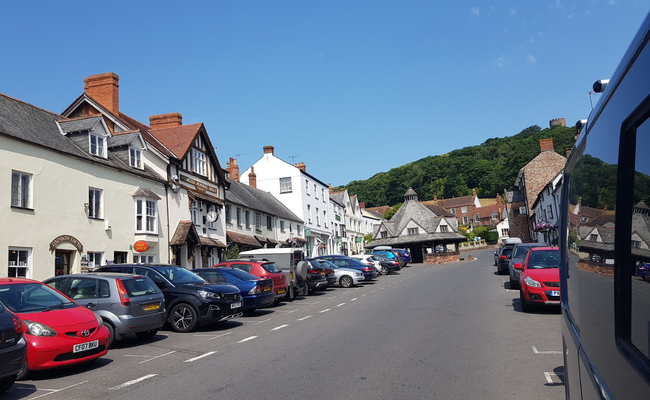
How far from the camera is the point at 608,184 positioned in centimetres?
258

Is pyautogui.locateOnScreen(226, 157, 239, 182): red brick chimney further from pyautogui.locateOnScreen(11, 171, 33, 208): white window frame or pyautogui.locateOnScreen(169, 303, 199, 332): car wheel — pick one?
pyautogui.locateOnScreen(169, 303, 199, 332): car wheel

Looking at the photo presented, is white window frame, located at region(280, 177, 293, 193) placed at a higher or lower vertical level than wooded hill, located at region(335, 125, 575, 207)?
lower

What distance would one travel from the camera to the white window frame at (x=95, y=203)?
70.3 feet

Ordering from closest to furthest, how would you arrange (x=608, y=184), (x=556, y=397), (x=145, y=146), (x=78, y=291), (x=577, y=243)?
(x=608, y=184) → (x=577, y=243) → (x=556, y=397) → (x=78, y=291) → (x=145, y=146)

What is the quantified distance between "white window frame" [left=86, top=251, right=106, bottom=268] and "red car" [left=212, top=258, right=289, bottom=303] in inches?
232

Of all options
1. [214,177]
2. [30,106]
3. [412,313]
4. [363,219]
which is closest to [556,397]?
[412,313]

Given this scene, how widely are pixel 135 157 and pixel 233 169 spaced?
81.4ft

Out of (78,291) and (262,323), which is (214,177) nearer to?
(262,323)

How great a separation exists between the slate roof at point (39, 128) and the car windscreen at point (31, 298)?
1085 centimetres

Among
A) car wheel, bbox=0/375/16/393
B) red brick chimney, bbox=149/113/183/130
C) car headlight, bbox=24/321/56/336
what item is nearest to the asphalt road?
car wheel, bbox=0/375/16/393

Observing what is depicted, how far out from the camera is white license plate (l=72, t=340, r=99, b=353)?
329 inches

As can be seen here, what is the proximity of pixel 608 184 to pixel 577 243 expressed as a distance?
0.95 m

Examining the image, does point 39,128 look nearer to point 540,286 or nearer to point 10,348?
point 10,348

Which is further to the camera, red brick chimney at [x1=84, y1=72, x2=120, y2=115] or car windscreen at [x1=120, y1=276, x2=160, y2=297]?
red brick chimney at [x1=84, y1=72, x2=120, y2=115]
